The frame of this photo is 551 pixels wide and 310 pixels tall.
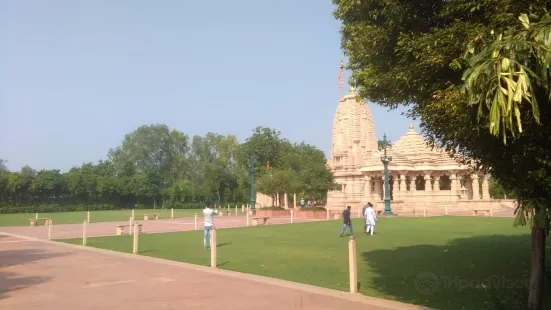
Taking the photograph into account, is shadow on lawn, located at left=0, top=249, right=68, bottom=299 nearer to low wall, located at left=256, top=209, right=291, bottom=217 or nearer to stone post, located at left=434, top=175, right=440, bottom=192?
low wall, located at left=256, top=209, right=291, bottom=217

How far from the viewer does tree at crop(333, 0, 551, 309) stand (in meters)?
4.23

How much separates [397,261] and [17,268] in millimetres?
10715

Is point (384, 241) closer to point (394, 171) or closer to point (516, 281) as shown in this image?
point (516, 281)

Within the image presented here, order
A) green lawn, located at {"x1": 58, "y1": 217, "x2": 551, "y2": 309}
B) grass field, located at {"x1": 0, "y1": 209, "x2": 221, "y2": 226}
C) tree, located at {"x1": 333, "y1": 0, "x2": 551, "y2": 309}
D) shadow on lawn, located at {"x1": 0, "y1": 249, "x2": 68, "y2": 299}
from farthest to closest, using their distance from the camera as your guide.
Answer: grass field, located at {"x1": 0, "y1": 209, "x2": 221, "y2": 226}
shadow on lawn, located at {"x1": 0, "y1": 249, "x2": 68, "y2": 299}
green lawn, located at {"x1": 58, "y1": 217, "x2": 551, "y2": 309}
tree, located at {"x1": 333, "y1": 0, "x2": 551, "y2": 309}

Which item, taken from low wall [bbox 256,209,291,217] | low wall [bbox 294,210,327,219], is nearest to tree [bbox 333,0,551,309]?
low wall [bbox 294,210,327,219]

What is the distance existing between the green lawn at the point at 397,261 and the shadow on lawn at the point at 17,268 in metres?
2.69

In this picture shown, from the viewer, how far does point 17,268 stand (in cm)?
1255

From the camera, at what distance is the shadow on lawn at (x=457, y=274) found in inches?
305

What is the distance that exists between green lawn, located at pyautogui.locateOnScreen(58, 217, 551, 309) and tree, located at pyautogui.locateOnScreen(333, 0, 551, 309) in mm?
2137

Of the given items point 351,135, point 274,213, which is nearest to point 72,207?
point 274,213

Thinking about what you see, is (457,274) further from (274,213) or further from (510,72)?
(274,213)

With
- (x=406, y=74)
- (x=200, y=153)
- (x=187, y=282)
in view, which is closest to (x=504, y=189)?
(x=406, y=74)

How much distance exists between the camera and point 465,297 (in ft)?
26.5

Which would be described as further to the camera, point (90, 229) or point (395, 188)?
point (395, 188)
